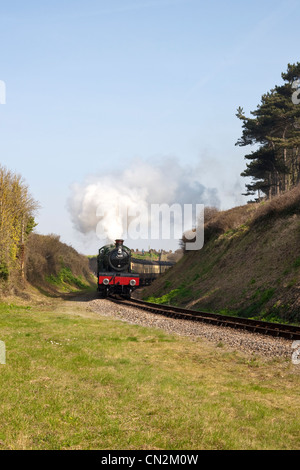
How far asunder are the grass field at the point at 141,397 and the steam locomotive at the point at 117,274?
21038mm

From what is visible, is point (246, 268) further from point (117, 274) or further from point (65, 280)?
point (65, 280)

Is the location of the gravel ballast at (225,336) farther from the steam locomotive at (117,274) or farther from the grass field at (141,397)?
the steam locomotive at (117,274)

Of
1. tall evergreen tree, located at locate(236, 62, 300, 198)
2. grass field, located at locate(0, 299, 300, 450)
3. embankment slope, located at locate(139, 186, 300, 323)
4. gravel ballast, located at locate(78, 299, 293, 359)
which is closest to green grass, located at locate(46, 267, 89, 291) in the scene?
embankment slope, located at locate(139, 186, 300, 323)

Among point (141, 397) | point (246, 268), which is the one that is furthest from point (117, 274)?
point (141, 397)

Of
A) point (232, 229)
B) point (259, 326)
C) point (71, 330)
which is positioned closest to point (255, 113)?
point (232, 229)

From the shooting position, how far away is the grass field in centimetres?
606

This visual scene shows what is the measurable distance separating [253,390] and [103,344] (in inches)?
224

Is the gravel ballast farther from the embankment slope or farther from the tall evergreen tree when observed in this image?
the tall evergreen tree

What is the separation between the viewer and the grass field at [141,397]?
6.06 meters

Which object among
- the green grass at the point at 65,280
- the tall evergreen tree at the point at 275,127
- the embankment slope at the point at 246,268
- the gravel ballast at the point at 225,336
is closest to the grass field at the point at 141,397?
the gravel ballast at the point at 225,336

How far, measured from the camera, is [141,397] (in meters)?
8.01

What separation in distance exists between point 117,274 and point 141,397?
27014mm

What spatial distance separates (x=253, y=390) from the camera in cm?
878

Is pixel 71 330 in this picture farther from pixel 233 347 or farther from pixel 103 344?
pixel 233 347
